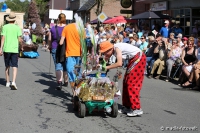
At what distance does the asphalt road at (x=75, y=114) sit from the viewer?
763cm

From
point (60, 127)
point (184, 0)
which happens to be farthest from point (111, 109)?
point (184, 0)

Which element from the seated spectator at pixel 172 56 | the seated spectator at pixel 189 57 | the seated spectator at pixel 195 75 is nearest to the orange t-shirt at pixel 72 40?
the seated spectator at pixel 195 75

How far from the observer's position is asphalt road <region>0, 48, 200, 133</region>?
7633 millimetres

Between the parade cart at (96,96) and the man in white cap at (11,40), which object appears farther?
the man in white cap at (11,40)

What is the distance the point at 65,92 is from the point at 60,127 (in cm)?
389

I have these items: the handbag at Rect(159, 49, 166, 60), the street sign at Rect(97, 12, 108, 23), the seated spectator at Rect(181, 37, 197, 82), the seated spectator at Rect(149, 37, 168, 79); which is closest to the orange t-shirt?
the seated spectator at Rect(181, 37, 197, 82)

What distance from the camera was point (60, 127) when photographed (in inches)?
300

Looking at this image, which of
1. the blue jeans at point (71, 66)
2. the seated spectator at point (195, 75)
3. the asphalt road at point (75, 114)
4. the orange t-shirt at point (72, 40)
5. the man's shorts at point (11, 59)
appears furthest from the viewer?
the seated spectator at point (195, 75)

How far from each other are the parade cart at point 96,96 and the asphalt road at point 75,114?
0.59 feet

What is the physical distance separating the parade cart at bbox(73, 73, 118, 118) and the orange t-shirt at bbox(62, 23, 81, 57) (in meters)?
1.55

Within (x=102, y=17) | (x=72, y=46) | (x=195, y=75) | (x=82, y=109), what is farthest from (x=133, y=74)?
(x=102, y=17)

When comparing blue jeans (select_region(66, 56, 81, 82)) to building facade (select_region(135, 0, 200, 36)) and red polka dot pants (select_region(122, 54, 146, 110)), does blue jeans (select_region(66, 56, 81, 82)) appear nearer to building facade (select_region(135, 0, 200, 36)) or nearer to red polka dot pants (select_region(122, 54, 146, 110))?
red polka dot pants (select_region(122, 54, 146, 110))

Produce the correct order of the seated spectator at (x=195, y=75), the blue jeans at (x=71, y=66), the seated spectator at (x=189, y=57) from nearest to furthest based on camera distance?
the blue jeans at (x=71, y=66) → the seated spectator at (x=195, y=75) → the seated spectator at (x=189, y=57)

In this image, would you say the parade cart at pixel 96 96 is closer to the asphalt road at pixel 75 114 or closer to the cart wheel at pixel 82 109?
the cart wheel at pixel 82 109
